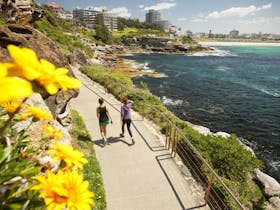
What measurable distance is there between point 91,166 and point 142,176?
1491mm

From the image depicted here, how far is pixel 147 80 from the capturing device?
33.8m

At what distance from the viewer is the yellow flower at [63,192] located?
4.07 ft

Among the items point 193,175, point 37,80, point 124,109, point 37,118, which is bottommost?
point 193,175

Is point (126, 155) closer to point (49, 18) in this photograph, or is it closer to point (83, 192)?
point (83, 192)

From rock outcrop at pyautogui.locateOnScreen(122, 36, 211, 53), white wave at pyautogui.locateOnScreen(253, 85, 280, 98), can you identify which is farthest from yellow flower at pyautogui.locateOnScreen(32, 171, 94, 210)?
rock outcrop at pyautogui.locateOnScreen(122, 36, 211, 53)

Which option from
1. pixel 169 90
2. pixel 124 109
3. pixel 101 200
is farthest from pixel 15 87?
pixel 169 90

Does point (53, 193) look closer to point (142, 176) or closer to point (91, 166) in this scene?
point (91, 166)

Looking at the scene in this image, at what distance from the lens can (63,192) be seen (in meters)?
1.25

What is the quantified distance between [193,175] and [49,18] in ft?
211

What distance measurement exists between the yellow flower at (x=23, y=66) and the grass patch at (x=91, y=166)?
466 centimetres

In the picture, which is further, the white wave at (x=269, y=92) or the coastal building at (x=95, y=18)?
the coastal building at (x=95, y=18)

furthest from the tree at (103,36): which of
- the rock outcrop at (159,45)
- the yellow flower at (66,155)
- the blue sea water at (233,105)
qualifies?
the yellow flower at (66,155)

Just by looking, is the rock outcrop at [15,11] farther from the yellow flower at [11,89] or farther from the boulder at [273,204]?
the boulder at [273,204]

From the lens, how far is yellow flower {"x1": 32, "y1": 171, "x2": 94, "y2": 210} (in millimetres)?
1241
